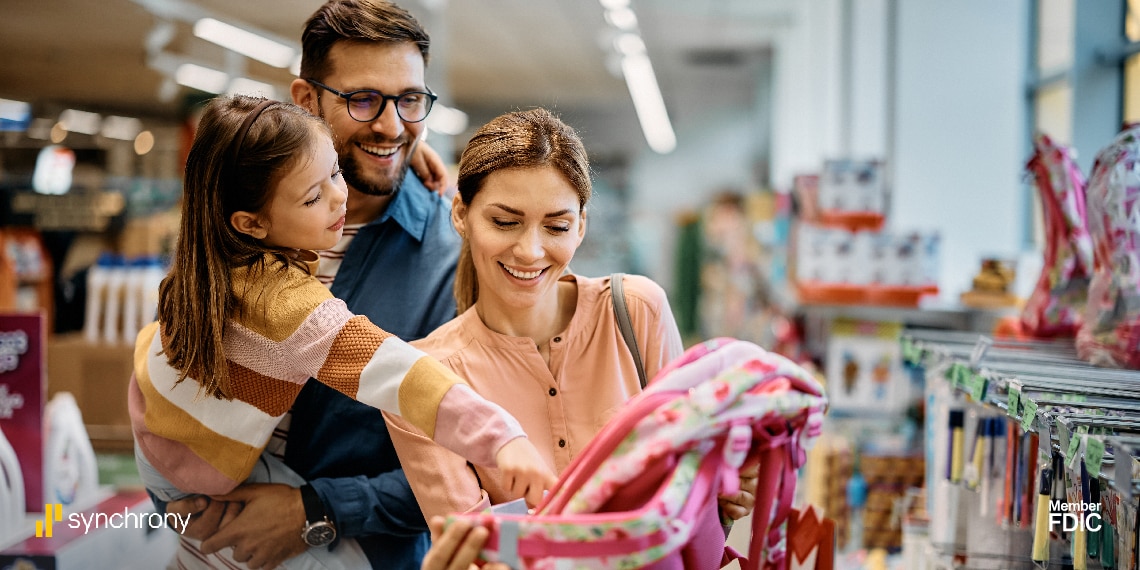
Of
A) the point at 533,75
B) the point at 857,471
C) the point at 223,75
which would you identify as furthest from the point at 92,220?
the point at 533,75

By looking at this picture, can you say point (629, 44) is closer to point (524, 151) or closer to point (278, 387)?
point (524, 151)

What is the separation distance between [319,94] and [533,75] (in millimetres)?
12267

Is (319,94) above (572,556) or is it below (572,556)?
above

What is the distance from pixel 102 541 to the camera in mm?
2750

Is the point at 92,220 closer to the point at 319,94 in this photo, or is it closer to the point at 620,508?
the point at 319,94

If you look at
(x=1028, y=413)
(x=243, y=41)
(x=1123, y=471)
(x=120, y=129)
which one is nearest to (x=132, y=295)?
(x=243, y=41)

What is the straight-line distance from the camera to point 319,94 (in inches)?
74.8

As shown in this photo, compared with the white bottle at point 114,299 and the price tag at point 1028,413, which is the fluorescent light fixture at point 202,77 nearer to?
the white bottle at point 114,299

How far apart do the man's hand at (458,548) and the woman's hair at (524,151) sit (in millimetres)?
631

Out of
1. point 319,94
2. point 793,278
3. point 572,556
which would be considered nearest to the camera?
point 572,556

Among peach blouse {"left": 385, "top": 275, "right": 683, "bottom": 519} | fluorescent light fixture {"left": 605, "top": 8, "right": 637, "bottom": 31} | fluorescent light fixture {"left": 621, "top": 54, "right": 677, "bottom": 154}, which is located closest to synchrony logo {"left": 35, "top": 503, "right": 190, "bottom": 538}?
peach blouse {"left": 385, "top": 275, "right": 683, "bottom": 519}

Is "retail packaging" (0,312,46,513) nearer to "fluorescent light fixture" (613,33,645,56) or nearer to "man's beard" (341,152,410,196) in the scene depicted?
"man's beard" (341,152,410,196)

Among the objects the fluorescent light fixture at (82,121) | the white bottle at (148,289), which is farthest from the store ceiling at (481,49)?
the white bottle at (148,289)

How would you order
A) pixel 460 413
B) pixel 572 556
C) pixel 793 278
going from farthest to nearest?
pixel 793 278
pixel 460 413
pixel 572 556
